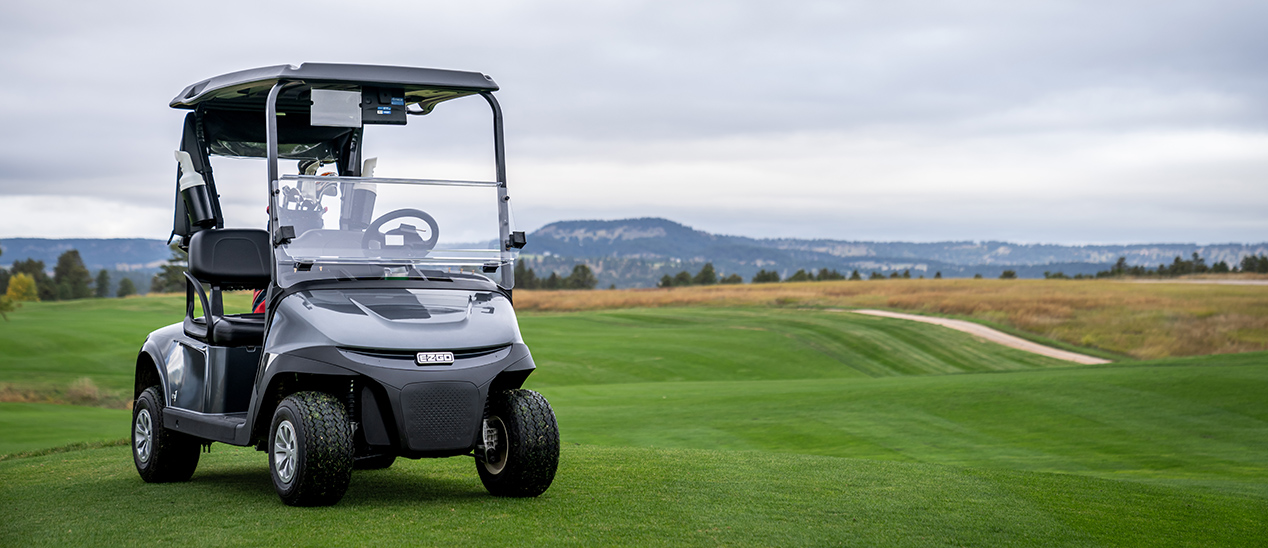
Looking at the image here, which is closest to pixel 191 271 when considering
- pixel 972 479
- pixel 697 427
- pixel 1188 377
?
pixel 972 479

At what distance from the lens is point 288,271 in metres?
6.73

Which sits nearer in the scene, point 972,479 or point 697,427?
point 972,479

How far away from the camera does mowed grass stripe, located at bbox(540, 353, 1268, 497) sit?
43.1 ft

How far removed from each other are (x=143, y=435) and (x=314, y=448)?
320 cm

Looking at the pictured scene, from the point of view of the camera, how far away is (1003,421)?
1616 cm

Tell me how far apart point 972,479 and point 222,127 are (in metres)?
6.92

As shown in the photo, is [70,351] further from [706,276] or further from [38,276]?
[706,276]

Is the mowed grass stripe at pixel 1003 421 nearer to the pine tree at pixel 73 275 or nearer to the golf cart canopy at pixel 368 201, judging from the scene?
the golf cart canopy at pixel 368 201

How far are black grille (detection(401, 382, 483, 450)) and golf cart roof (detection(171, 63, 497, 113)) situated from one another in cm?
224

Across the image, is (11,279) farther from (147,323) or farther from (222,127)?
(222,127)

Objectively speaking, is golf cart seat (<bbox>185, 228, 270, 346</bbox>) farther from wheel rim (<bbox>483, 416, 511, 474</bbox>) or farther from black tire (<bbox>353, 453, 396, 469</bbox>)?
wheel rim (<bbox>483, 416, 511, 474</bbox>)

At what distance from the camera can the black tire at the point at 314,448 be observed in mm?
6023

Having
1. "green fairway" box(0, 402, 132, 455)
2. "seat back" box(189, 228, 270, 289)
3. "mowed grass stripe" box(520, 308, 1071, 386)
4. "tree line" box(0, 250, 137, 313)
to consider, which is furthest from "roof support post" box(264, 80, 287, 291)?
"tree line" box(0, 250, 137, 313)

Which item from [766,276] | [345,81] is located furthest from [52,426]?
Result: [766,276]
